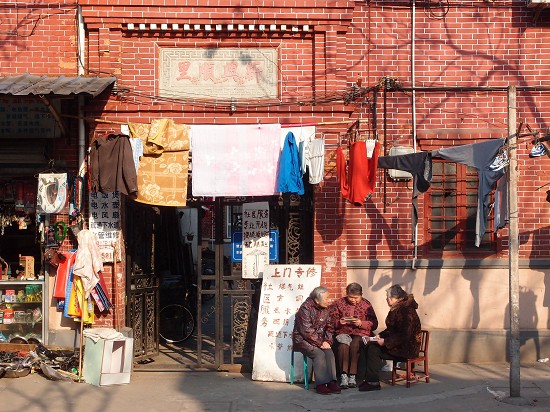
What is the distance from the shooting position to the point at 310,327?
9.77 m

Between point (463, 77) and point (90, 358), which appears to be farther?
point (463, 77)

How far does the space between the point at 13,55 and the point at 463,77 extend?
6.52 metres

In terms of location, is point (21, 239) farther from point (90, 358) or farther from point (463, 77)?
point (463, 77)

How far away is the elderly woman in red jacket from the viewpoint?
989cm

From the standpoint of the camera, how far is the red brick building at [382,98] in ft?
35.2

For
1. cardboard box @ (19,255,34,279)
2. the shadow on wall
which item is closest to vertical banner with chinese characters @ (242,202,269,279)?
cardboard box @ (19,255,34,279)

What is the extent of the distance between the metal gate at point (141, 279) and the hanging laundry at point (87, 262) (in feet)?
2.00

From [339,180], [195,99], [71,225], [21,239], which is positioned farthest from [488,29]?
[21,239]

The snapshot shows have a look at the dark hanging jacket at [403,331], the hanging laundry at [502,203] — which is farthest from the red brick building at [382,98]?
the hanging laundry at [502,203]

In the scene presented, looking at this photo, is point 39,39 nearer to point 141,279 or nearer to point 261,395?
point 141,279

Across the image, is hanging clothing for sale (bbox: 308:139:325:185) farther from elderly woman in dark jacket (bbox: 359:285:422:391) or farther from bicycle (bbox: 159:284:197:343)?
bicycle (bbox: 159:284:197:343)

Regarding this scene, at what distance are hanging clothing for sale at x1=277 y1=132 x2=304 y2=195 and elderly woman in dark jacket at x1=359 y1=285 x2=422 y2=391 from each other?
1.87 meters

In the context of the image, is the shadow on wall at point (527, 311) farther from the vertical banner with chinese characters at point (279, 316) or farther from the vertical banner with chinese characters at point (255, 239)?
the vertical banner with chinese characters at point (255, 239)

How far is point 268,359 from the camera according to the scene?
10.3 meters
